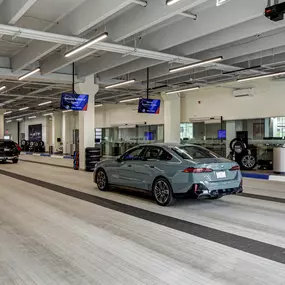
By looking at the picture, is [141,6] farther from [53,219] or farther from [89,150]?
[89,150]

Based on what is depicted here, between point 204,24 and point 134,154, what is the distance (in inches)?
146

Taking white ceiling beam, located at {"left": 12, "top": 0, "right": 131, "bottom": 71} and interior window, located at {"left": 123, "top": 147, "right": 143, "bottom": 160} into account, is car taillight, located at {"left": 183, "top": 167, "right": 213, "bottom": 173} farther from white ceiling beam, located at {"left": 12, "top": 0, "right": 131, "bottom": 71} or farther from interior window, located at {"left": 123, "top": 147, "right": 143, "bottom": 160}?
white ceiling beam, located at {"left": 12, "top": 0, "right": 131, "bottom": 71}

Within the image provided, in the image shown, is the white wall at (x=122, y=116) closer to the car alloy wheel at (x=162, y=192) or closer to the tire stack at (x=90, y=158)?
the tire stack at (x=90, y=158)

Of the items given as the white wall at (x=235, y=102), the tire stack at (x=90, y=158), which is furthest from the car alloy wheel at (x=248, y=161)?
the tire stack at (x=90, y=158)

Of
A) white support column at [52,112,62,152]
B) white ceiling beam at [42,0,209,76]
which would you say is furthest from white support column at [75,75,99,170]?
white support column at [52,112,62,152]

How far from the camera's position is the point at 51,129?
36031 mm

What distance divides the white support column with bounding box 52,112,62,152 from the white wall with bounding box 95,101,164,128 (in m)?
6.79

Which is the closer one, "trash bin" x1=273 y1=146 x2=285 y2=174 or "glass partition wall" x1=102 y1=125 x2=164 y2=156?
"trash bin" x1=273 y1=146 x2=285 y2=174

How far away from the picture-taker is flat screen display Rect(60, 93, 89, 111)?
1259 cm

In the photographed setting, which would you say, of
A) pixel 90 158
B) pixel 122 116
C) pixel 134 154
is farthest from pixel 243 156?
pixel 122 116

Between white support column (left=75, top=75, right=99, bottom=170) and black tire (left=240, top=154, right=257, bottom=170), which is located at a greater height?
white support column (left=75, top=75, right=99, bottom=170)

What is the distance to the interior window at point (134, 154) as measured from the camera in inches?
315

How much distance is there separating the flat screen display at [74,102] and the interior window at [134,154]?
521 centimetres

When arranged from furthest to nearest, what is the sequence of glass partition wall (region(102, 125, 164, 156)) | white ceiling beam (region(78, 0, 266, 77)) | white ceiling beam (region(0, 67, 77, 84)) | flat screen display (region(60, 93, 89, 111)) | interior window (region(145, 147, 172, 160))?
glass partition wall (region(102, 125, 164, 156)) < white ceiling beam (region(0, 67, 77, 84)) < flat screen display (region(60, 93, 89, 111)) < interior window (region(145, 147, 172, 160)) < white ceiling beam (region(78, 0, 266, 77))
